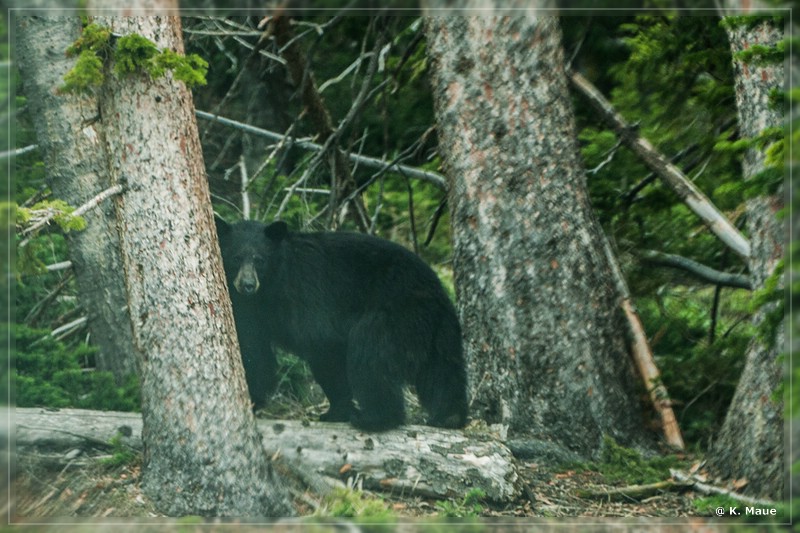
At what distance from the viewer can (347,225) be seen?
6707 millimetres

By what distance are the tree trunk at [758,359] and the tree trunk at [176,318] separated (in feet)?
8.10

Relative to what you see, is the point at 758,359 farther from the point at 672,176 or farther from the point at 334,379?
the point at 334,379

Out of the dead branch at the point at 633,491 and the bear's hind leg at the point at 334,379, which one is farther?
the bear's hind leg at the point at 334,379

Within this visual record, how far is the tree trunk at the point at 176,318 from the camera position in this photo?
155 inches

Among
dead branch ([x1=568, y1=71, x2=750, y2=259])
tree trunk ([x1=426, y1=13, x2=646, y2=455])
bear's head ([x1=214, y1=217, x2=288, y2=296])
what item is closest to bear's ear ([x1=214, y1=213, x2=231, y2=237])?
bear's head ([x1=214, y1=217, x2=288, y2=296])

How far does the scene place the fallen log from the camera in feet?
13.8

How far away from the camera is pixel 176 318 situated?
395cm

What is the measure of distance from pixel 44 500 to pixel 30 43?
2.88 meters

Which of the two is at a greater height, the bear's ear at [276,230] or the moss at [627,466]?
the bear's ear at [276,230]

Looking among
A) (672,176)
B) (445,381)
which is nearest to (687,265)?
(672,176)

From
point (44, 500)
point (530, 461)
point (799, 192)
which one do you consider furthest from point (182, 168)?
Answer: point (799, 192)

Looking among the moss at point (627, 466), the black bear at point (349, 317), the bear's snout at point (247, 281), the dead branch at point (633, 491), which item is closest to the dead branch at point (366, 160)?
the black bear at point (349, 317)

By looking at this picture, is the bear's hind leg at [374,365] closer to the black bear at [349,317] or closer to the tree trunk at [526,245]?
the black bear at [349,317]

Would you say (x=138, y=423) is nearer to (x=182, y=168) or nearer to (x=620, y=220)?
(x=182, y=168)
